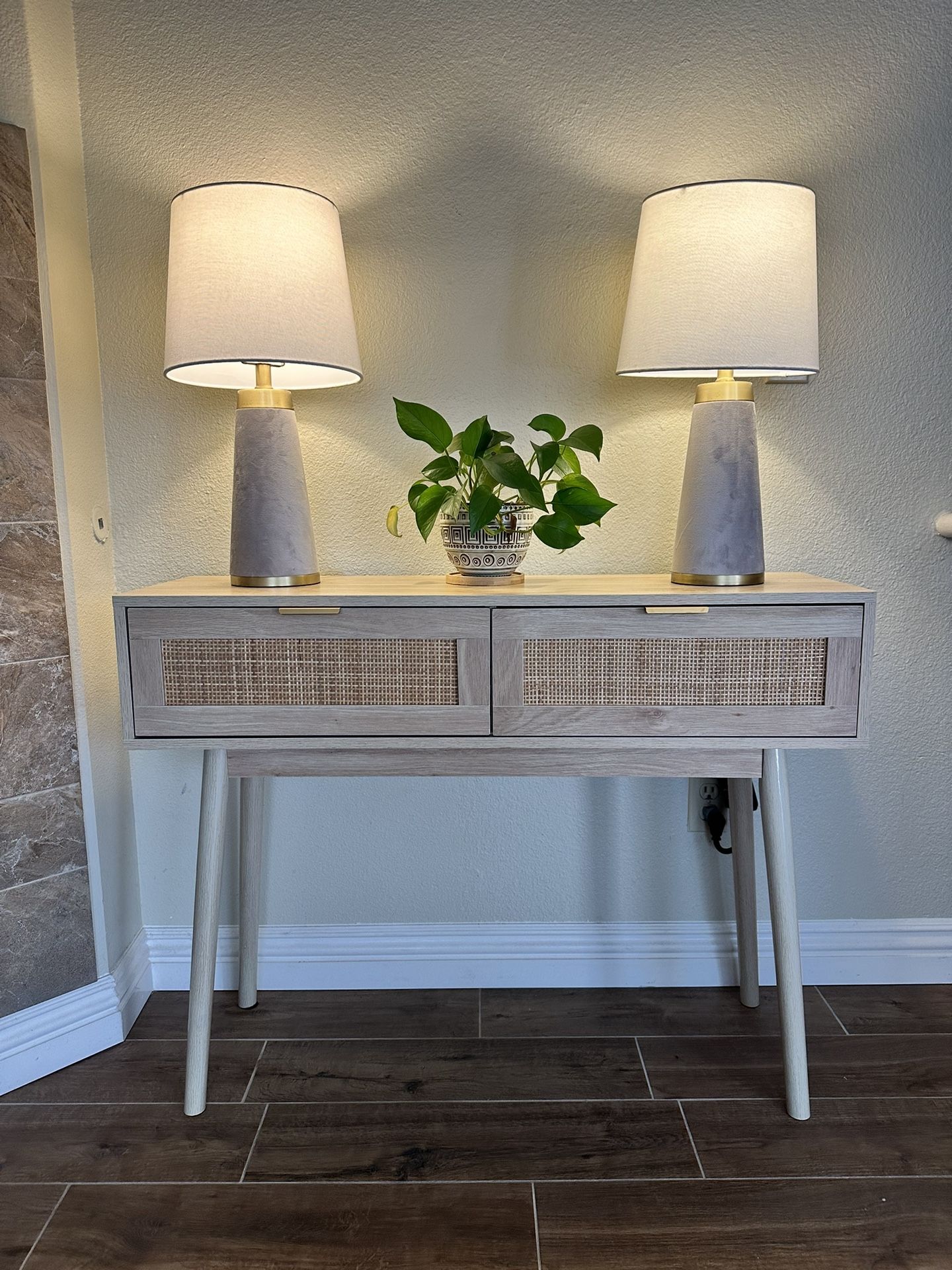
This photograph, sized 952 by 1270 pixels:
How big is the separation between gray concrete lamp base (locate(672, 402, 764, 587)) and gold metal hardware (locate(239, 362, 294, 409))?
651mm

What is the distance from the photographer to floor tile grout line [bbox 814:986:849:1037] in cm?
158

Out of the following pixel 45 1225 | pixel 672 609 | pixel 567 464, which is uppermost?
pixel 567 464

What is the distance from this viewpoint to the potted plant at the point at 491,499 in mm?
1281

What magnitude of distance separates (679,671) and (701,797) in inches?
20.2

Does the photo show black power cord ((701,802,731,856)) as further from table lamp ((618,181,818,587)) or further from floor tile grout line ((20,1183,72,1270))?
floor tile grout line ((20,1183,72,1270))

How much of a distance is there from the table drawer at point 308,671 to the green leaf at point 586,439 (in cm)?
31

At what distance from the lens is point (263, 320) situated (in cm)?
126

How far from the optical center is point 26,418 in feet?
4.57

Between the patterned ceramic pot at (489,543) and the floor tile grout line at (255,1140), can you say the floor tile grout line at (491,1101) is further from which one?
Answer: the patterned ceramic pot at (489,543)

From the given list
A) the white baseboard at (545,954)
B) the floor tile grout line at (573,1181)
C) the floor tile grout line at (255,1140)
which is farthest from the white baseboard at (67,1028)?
the floor tile grout line at (255,1140)

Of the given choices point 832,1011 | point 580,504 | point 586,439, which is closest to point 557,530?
point 580,504

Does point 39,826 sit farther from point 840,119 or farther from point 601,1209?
point 840,119

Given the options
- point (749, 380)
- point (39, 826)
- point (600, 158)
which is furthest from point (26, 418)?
Answer: point (749, 380)

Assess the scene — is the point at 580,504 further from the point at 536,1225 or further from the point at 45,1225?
the point at 45,1225
